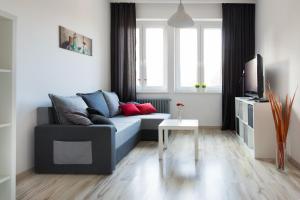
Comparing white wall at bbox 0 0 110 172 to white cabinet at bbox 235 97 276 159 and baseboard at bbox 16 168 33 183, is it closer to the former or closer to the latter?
baseboard at bbox 16 168 33 183

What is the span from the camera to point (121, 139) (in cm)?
411

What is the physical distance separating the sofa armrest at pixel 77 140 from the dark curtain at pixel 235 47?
12.6 feet

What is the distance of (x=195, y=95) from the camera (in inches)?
277

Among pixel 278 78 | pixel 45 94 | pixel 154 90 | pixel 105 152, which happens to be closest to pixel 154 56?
pixel 154 90

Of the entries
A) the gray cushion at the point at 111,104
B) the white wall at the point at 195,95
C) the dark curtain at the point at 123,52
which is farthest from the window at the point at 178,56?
the gray cushion at the point at 111,104

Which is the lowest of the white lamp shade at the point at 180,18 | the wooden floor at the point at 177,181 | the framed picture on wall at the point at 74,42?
the wooden floor at the point at 177,181

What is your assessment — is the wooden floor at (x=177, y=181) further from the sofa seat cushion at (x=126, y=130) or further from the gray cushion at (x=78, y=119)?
the gray cushion at (x=78, y=119)

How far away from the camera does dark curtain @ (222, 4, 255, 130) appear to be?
6676 millimetres

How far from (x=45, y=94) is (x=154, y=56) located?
11.7 feet

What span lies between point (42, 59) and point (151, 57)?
352 cm

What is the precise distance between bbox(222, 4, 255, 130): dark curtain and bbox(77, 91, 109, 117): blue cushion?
271 cm

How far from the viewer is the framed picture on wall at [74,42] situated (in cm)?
447

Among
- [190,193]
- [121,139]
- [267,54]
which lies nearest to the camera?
[190,193]

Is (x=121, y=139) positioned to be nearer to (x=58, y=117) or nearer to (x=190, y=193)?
(x=58, y=117)
